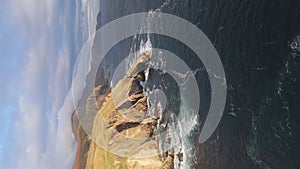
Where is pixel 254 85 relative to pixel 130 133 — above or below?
above

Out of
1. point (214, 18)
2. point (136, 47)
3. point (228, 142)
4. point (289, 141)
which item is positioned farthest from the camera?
point (136, 47)

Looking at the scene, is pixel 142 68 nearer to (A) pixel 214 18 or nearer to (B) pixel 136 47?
(B) pixel 136 47

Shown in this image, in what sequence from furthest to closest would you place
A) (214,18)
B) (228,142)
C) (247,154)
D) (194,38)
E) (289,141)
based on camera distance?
(194,38) < (214,18) < (228,142) < (247,154) < (289,141)

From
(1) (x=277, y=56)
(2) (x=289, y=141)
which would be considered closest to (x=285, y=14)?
(1) (x=277, y=56)

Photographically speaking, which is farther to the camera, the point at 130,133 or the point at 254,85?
the point at 130,133

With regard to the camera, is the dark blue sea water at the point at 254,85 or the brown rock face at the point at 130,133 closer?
the dark blue sea water at the point at 254,85

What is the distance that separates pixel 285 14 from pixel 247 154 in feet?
51.6

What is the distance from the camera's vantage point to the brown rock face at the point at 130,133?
6550 centimetres

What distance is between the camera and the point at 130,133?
75.2m

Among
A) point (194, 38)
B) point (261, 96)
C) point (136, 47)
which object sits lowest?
point (261, 96)

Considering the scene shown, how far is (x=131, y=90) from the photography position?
8644 centimetres

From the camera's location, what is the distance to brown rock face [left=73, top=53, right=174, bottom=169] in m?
65.5

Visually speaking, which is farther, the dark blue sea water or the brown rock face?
the brown rock face

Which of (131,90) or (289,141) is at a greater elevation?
(131,90)
